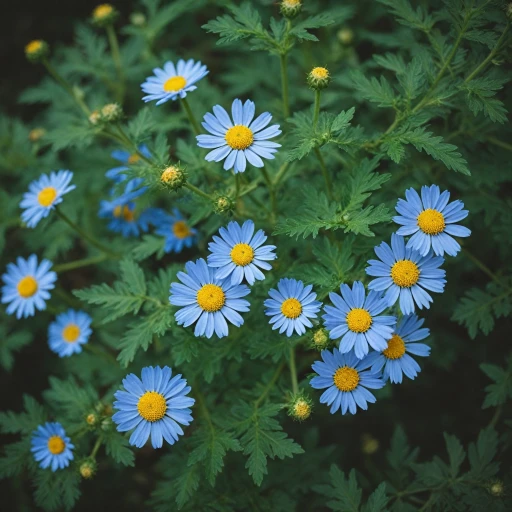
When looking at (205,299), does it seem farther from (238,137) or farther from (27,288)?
(27,288)

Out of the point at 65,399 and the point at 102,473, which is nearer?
the point at 65,399

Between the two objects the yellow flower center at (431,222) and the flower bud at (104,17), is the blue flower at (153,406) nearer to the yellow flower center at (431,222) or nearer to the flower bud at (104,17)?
the yellow flower center at (431,222)

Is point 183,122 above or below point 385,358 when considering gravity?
above

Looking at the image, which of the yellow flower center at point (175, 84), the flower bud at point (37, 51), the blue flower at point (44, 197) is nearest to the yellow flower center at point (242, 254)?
the yellow flower center at point (175, 84)

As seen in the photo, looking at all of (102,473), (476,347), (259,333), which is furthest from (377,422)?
(102,473)

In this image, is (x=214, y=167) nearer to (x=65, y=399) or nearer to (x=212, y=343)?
(x=212, y=343)

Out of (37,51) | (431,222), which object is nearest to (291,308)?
(431,222)
